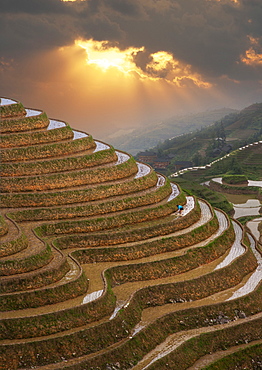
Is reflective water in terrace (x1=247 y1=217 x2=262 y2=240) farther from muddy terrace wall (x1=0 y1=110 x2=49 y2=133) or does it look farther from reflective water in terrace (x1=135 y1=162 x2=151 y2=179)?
muddy terrace wall (x1=0 y1=110 x2=49 y2=133)

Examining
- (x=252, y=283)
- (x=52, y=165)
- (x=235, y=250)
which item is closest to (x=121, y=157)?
(x=52, y=165)

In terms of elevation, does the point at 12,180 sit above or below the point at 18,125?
below

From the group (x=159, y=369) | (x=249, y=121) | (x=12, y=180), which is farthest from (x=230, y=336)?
(x=249, y=121)

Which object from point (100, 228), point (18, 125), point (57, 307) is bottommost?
point (57, 307)

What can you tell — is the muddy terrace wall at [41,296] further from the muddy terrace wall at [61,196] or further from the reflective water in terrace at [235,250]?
the reflective water in terrace at [235,250]

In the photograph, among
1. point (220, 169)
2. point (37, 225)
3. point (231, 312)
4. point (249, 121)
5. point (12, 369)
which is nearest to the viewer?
point (12, 369)

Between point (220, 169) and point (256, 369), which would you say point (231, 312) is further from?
point (220, 169)

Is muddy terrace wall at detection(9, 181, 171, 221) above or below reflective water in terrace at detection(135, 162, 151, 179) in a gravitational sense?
below

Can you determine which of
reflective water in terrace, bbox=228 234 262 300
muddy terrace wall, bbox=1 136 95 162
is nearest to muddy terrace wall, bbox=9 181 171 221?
muddy terrace wall, bbox=1 136 95 162

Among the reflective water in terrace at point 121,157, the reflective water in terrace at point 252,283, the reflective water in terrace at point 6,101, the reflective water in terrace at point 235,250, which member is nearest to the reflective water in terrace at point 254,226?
the reflective water in terrace at point 235,250
